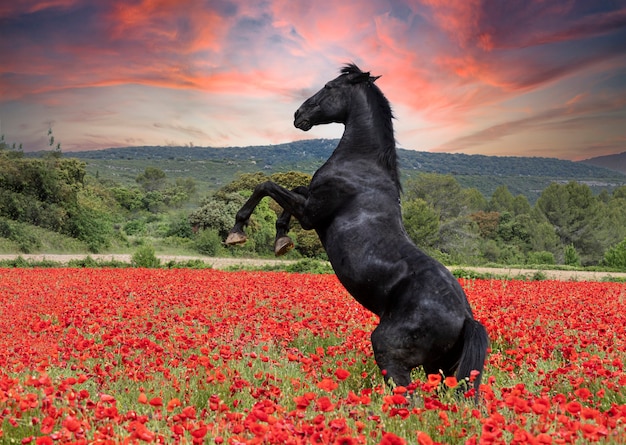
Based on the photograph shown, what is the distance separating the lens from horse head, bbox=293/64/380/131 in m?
5.54

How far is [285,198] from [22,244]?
32542 millimetres

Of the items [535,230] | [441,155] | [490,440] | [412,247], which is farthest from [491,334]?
[441,155]

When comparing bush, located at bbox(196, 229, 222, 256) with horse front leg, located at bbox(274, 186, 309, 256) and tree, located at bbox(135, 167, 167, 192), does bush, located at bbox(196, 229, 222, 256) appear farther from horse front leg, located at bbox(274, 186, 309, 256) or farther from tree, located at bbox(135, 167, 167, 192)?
tree, located at bbox(135, 167, 167, 192)

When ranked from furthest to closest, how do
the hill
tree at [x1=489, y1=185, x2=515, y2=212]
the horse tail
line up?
the hill
tree at [x1=489, y1=185, x2=515, y2=212]
the horse tail

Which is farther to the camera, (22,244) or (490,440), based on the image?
(22,244)

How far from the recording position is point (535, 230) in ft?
177

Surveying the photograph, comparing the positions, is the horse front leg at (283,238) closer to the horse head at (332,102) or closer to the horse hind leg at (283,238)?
the horse hind leg at (283,238)

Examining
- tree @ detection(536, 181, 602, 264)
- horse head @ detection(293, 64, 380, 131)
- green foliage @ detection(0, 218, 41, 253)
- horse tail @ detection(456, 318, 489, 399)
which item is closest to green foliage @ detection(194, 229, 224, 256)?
green foliage @ detection(0, 218, 41, 253)

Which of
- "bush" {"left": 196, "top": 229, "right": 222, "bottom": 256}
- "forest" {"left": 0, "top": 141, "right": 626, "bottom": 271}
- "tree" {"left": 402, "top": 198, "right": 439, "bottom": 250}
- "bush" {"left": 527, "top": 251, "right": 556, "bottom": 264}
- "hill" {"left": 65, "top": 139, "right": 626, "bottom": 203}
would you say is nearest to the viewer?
"forest" {"left": 0, "top": 141, "right": 626, "bottom": 271}

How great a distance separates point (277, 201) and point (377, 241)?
129 centimetres

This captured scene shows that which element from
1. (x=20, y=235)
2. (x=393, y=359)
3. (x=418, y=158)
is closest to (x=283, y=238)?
(x=393, y=359)

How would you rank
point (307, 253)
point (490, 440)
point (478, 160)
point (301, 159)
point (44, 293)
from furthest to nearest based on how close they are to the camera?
1. point (478, 160)
2. point (301, 159)
3. point (307, 253)
4. point (44, 293)
5. point (490, 440)

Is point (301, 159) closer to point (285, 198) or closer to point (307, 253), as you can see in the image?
point (307, 253)

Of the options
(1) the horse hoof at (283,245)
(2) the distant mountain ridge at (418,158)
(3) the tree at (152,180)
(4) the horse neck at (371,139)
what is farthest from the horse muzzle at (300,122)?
(2) the distant mountain ridge at (418,158)
